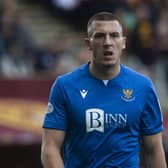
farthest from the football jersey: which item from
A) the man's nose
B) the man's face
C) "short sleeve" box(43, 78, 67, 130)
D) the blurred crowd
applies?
the blurred crowd

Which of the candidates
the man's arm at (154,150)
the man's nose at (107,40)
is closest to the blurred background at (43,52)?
the man's arm at (154,150)

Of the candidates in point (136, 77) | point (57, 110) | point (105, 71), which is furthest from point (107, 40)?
point (57, 110)

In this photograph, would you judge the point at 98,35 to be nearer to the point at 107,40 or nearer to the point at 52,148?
the point at 107,40

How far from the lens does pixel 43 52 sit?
582 inches

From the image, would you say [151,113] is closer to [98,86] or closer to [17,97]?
[98,86]

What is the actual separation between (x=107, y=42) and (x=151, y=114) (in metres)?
0.69

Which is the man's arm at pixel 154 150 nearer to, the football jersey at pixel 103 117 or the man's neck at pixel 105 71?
the football jersey at pixel 103 117

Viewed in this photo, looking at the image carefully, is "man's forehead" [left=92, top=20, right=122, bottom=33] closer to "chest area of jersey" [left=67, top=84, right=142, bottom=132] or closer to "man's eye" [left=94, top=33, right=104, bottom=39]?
"man's eye" [left=94, top=33, right=104, bottom=39]

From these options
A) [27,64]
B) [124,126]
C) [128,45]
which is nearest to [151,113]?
[124,126]

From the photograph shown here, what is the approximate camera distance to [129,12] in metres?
16.5

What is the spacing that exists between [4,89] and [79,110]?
6.00 metres

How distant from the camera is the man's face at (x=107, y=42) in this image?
6945 mm

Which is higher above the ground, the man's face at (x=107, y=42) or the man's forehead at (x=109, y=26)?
the man's forehead at (x=109, y=26)

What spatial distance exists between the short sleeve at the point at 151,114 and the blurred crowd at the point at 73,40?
6.13 m
